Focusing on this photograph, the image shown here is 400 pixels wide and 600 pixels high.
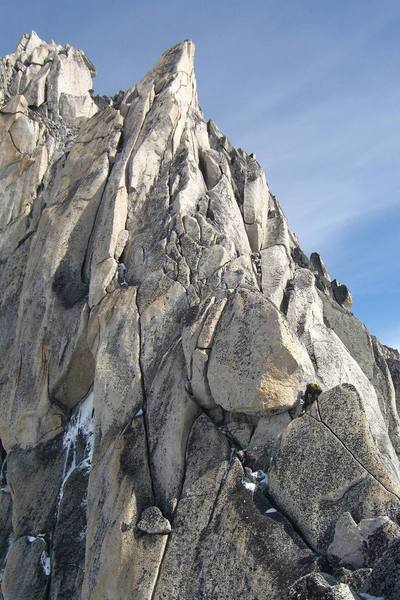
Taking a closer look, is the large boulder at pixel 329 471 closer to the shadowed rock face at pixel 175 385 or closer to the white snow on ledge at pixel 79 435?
the shadowed rock face at pixel 175 385

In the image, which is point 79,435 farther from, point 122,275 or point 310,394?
point 310,394

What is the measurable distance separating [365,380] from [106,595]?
639 inches

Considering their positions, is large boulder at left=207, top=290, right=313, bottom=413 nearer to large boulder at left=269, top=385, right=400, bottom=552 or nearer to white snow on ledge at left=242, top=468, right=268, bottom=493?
large boulder at left=269, top=385, right=400, bottom=552

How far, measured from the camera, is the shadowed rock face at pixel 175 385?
2044cm

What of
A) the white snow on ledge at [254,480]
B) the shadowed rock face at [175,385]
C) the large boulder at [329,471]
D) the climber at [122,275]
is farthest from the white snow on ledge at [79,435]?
the large boulder at [329,471]

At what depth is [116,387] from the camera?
27.7 meters

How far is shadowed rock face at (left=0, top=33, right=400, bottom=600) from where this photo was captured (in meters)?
20.4

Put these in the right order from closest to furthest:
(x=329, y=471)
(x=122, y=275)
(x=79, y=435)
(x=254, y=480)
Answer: (x=329, y=471), (x=254, y=480), (x=79, y=435), (x=122, y=275)

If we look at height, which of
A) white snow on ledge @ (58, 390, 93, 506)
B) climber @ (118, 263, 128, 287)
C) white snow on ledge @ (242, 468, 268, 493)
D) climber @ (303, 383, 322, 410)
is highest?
climber @ (118, 263, 128, 287)

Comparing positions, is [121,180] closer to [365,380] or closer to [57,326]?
[57,326]

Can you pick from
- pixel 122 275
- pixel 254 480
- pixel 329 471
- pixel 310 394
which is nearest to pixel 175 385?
pixel 254 480

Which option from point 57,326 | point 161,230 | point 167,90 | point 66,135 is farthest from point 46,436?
point 66,135

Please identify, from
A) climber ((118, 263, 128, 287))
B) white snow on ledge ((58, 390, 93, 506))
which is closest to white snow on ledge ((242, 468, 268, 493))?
white snow on ledge ((58, 390, 93, 506))

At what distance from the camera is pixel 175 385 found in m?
25.5
